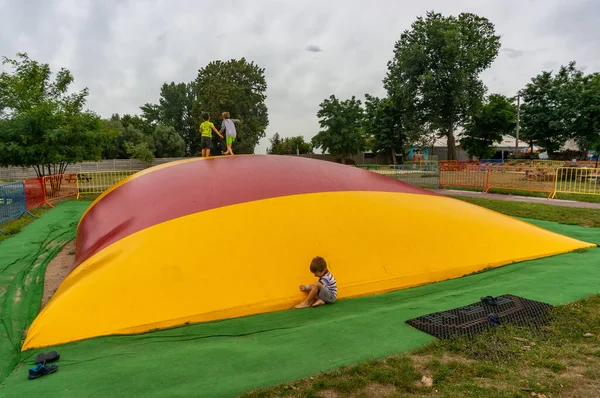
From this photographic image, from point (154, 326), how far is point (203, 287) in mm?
592

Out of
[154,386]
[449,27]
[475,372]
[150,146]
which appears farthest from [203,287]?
[150,146]

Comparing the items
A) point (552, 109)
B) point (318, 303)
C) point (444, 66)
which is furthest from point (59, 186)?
point (552, 109)

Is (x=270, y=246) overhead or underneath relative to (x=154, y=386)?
overhead

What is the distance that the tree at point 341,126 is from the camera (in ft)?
129

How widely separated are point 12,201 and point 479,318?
11384mm

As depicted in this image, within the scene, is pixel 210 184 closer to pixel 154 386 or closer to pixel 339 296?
pixel 339 296

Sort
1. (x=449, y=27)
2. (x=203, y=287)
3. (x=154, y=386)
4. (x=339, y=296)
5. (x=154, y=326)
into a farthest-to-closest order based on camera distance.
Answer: (x=449, y=27), (x=339, y=296), (x=203, y=287), (x=154, y=326), (x=154, y=386)

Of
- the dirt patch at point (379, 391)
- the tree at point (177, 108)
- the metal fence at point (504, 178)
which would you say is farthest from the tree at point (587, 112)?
the tree at point (177, 108)

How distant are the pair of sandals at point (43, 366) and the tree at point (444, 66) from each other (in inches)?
1229

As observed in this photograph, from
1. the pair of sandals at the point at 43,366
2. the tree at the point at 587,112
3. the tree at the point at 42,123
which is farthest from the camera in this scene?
the tree at the point at 587,112

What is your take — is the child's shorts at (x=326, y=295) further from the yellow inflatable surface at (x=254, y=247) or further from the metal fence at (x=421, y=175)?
the metal fence at (x=421, y=175)

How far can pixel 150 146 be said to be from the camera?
43.1 meters

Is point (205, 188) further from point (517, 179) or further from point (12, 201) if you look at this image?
point (517, 179)

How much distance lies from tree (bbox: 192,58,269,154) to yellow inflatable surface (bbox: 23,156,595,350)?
37.6 m
